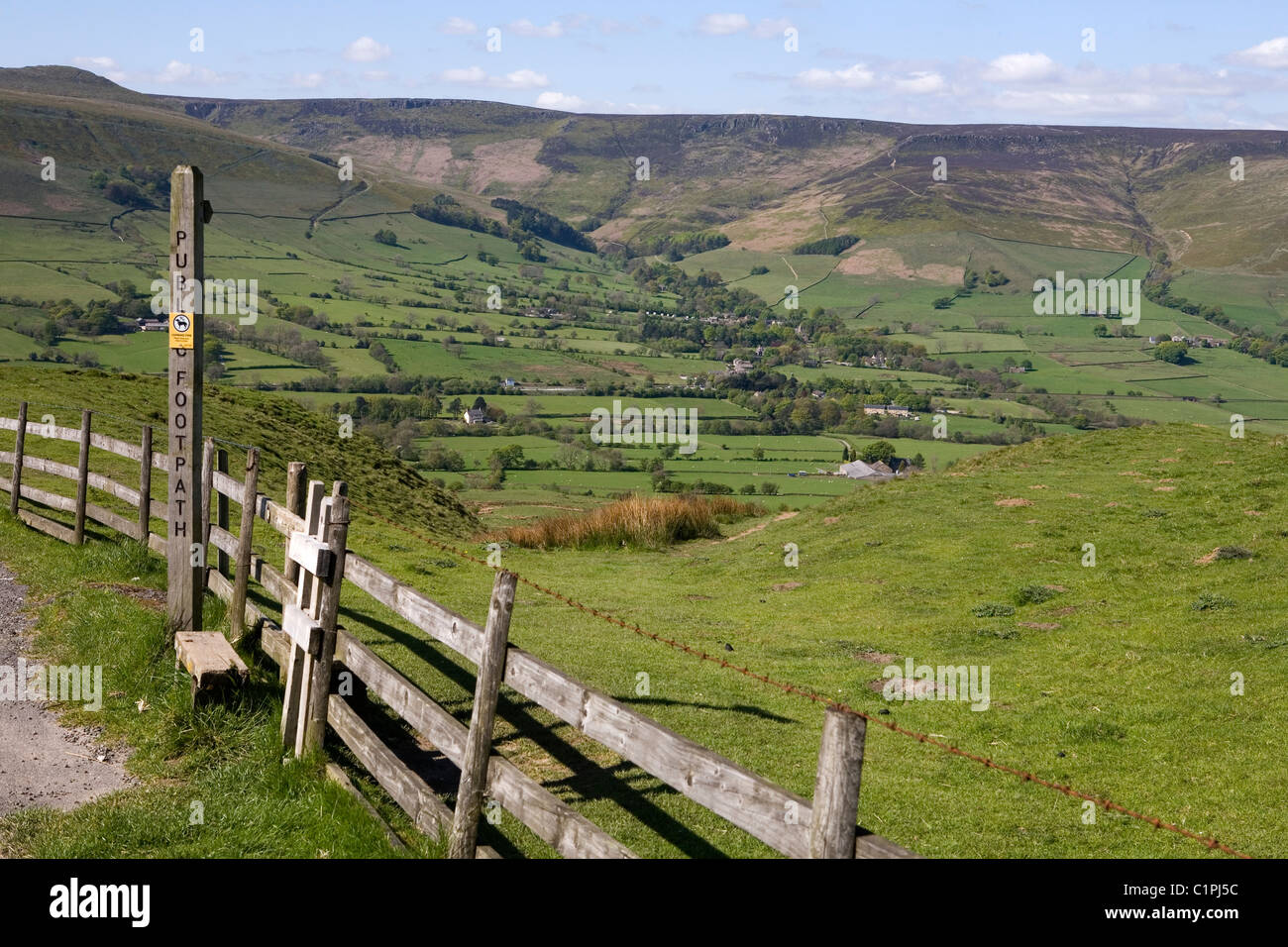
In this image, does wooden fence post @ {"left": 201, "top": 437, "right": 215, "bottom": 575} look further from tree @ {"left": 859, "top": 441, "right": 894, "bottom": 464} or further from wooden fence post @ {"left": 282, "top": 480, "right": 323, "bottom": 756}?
tree @ {"left": 859, "top": 441, "right": 894, "bottom": 464}

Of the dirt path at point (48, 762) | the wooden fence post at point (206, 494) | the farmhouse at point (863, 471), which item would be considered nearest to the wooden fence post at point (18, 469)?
the wooden fence post at point (206, 494)

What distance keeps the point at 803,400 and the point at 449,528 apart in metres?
90.7

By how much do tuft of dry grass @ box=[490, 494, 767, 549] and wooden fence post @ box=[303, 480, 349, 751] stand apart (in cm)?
1879

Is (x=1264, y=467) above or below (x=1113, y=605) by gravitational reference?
above

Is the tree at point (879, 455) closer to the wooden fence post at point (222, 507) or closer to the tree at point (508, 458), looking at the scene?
the tree at point (508, 458)

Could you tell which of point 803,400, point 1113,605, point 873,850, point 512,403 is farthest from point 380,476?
point 803,400

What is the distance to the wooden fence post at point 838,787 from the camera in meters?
4.46

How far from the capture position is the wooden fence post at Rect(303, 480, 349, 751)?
335 inches

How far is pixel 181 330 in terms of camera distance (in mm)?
11000

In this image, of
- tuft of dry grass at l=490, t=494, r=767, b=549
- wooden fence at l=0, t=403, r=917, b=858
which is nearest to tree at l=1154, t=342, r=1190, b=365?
tuft of dry grass at l=490, t=494, r=767, b=549

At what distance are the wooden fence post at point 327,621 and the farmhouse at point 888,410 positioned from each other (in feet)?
355
